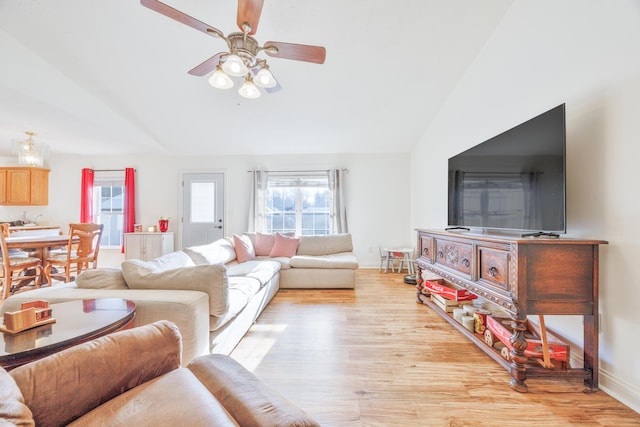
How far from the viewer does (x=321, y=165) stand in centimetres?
526

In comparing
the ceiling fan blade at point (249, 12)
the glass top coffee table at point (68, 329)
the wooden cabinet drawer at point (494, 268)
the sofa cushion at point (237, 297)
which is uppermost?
the ceiling fan blade at point (249, 12)

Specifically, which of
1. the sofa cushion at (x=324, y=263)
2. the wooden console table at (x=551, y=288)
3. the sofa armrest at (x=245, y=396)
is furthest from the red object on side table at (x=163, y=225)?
the wooden console table at (x=551, y=288)

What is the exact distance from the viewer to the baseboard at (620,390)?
142 cm

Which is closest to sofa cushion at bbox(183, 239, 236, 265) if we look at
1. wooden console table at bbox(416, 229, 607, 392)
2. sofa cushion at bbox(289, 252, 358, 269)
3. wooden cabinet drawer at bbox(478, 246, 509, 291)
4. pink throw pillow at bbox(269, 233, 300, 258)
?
pink throw pillow at bbox(269, 233, 300, 258)

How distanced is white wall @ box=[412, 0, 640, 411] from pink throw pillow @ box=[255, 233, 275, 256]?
3.65 m

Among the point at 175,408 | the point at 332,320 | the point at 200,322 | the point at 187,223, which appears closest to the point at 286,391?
the point at 200,322

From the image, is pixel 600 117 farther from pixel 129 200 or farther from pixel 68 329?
pixel 129 200

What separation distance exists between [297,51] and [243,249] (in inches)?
117

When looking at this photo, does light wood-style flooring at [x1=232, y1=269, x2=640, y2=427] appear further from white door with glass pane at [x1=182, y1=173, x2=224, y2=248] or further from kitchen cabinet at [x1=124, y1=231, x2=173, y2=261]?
kitchen cabinet at [x1=124, y1=231, x2=173, y2=261]

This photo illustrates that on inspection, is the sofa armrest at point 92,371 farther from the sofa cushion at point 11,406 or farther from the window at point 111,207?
the window at point 111,207

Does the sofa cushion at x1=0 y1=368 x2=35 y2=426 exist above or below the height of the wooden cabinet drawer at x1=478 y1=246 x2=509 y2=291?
below

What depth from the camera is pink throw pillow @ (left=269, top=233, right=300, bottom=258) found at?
171 inches

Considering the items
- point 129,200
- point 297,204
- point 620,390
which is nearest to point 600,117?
point 620,390

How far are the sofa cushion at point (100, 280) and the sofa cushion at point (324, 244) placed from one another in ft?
9.45
